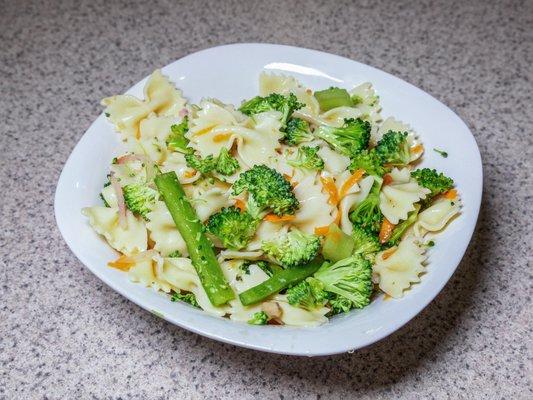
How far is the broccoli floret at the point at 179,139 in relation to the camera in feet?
6.68

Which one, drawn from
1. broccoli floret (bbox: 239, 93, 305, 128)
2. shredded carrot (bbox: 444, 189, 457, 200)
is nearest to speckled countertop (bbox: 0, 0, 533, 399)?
shredded carrot (bbox: 444, 189, 457, 200)

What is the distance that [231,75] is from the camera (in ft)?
7.55

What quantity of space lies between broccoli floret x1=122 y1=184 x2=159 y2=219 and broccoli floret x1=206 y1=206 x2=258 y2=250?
21 centimetres

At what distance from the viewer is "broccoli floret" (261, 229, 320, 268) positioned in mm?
1680

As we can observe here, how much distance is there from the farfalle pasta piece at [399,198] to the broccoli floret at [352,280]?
20 centimetres

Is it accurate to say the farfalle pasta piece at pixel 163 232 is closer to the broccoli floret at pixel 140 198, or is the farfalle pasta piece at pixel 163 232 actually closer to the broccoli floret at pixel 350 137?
the broccoli floret at pixel 140 198

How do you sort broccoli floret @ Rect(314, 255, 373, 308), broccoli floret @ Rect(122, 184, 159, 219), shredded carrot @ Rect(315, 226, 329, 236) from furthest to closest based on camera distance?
broccoli floret @ Rect(122, 184, 159, 219) < shredded carrot @ Rect(315, 226, 329, 236) < broccoli floret @ Rect(314, 255, 373, 308)

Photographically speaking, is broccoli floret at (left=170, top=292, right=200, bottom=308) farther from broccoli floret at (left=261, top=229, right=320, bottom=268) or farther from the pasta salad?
broccoli floret at (left=261, top=229, right=320, bottom=268)

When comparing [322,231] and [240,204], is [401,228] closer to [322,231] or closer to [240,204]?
[322,231]

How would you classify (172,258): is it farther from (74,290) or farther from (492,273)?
(492,273)

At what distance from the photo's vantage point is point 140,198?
187cm

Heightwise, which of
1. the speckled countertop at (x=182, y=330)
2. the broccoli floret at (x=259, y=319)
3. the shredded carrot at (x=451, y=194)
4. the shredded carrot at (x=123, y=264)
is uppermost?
the shredded carrot at (x=451, y=194)

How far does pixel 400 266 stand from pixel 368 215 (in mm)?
187

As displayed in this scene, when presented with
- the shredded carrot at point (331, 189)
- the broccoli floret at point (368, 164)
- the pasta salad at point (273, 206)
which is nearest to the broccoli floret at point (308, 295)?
the pasta salad at point (273, 206)
